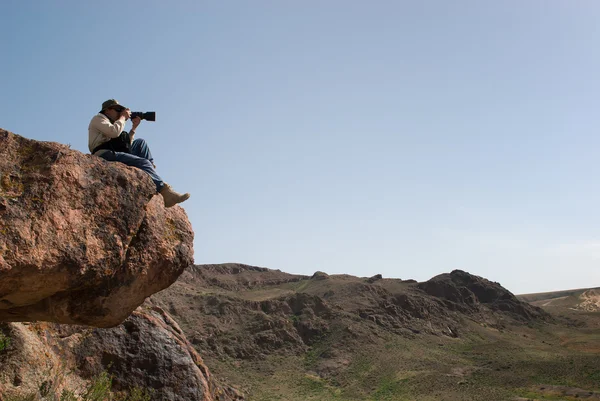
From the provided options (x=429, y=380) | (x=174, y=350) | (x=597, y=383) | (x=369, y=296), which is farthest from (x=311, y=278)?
(x=174, y=350)

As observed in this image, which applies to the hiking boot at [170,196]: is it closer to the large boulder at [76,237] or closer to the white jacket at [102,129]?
Answer: the large boulder at [76,237]

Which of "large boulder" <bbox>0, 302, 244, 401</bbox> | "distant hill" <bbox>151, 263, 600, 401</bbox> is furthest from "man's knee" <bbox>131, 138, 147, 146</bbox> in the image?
"distant hill" <bbox>151, 263, 600, 401</bbox>

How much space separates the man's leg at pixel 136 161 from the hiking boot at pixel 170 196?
0.09 m

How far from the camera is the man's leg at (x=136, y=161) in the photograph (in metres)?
7.46

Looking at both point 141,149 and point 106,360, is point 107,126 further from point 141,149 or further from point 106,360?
point 106,360

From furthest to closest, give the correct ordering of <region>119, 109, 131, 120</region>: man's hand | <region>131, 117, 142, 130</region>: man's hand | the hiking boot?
1. <region>131, 117, 142, 130</region>: man's hand
2. the hiking boot
3. <region>119, 109, 131, 120</region>: man's hand

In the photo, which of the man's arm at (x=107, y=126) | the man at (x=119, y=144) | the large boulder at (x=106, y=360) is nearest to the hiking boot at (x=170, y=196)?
the man at (x=119, y=144)

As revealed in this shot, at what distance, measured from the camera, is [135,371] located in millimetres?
11156

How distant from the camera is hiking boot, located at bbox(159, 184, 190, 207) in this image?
7.82 m

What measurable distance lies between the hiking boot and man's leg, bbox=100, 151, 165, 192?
0.09 meters

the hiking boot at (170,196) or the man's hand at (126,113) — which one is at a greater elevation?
the man's hand at (126,113)

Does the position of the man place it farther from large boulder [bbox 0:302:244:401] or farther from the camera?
large boulder [bbox 0:302:244:401]

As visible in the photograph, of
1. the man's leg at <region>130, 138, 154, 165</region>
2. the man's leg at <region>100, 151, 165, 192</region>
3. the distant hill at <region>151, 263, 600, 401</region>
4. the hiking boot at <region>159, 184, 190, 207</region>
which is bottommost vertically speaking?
the distant hill at <region>151, 263, 600, 401</region>

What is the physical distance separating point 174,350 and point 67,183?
7137 millimetres
